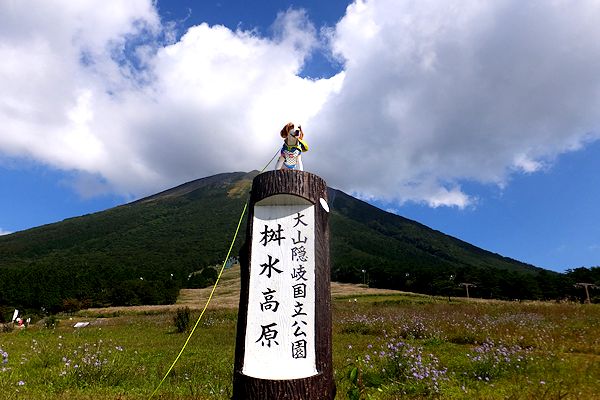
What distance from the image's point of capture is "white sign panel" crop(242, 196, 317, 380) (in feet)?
11.5

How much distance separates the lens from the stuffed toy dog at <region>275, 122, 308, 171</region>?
4660mm

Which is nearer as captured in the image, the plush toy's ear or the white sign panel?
the white sign panel

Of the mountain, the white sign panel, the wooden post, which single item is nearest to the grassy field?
the wooden post

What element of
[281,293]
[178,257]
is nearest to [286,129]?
[281,293]

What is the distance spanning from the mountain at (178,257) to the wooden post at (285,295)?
3061 millimetres

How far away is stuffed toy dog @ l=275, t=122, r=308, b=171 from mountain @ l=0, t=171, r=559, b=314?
2331 millimetres

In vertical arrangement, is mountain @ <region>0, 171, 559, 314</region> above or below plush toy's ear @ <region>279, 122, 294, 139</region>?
above

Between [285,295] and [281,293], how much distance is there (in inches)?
1.8

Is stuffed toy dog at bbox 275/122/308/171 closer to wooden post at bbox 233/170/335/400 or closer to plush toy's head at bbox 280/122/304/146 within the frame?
plush toy's head at bbox 280/122/304/146

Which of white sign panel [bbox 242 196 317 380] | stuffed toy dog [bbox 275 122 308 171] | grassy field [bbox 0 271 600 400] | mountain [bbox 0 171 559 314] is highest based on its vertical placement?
mountain [bbox 0 171 559 314]

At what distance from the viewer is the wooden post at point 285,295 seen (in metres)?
3.43

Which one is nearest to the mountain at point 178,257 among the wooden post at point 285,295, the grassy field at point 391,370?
the wooden post at point 285,295

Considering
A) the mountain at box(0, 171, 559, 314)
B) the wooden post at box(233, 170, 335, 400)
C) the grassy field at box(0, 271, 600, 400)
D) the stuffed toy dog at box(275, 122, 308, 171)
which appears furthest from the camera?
the mountain at box(0, 171, 559, 314)

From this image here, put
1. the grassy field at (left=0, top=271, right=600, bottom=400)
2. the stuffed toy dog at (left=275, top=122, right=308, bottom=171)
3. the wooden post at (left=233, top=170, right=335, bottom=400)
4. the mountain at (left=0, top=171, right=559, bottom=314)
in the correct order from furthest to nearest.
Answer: the mountain at (left=0, top=171, right=559, bottom=314), the grassy field at (left=0, top=271, right=600, bottom=400), the stuffed toy dog at (left=275, top=122, right=308, bottom=171), the wooden post at (left=233, top=170, right=335, bottom=400)
